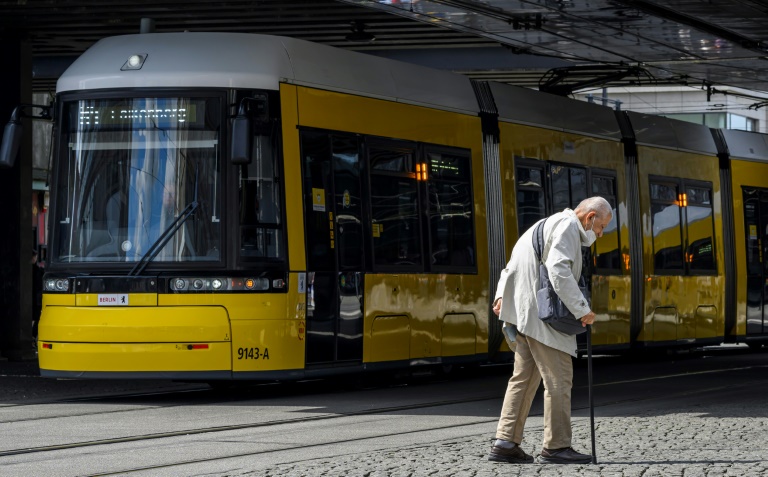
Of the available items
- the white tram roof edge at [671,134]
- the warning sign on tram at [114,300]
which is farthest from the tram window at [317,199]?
the white tram roof edge at [671,134]

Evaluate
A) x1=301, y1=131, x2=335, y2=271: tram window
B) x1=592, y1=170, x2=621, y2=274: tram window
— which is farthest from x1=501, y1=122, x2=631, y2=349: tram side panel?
x1=301, y1=131, x2=335, y2=271: tram window

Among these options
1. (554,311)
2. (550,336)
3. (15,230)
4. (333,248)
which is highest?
(15,230)

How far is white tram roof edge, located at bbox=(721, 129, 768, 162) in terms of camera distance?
886 inches

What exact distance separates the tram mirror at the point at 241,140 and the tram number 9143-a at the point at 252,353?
1620 mm

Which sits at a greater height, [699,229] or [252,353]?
[699,229]

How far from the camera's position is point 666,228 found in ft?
66.8

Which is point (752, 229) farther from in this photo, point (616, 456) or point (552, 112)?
point (616, 456)

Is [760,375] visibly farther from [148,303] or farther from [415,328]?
[148,303]

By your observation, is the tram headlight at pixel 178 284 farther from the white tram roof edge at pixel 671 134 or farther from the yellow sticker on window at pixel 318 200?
the white tram roof edge at pixel 671 134

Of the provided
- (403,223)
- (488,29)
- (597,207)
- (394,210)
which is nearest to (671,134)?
(488,29)

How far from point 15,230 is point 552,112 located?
8606 mm

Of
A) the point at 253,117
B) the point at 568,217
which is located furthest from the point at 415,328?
the point at 568,217

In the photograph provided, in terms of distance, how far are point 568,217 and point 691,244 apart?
12731 mm

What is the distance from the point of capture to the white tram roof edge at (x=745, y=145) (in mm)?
22516
